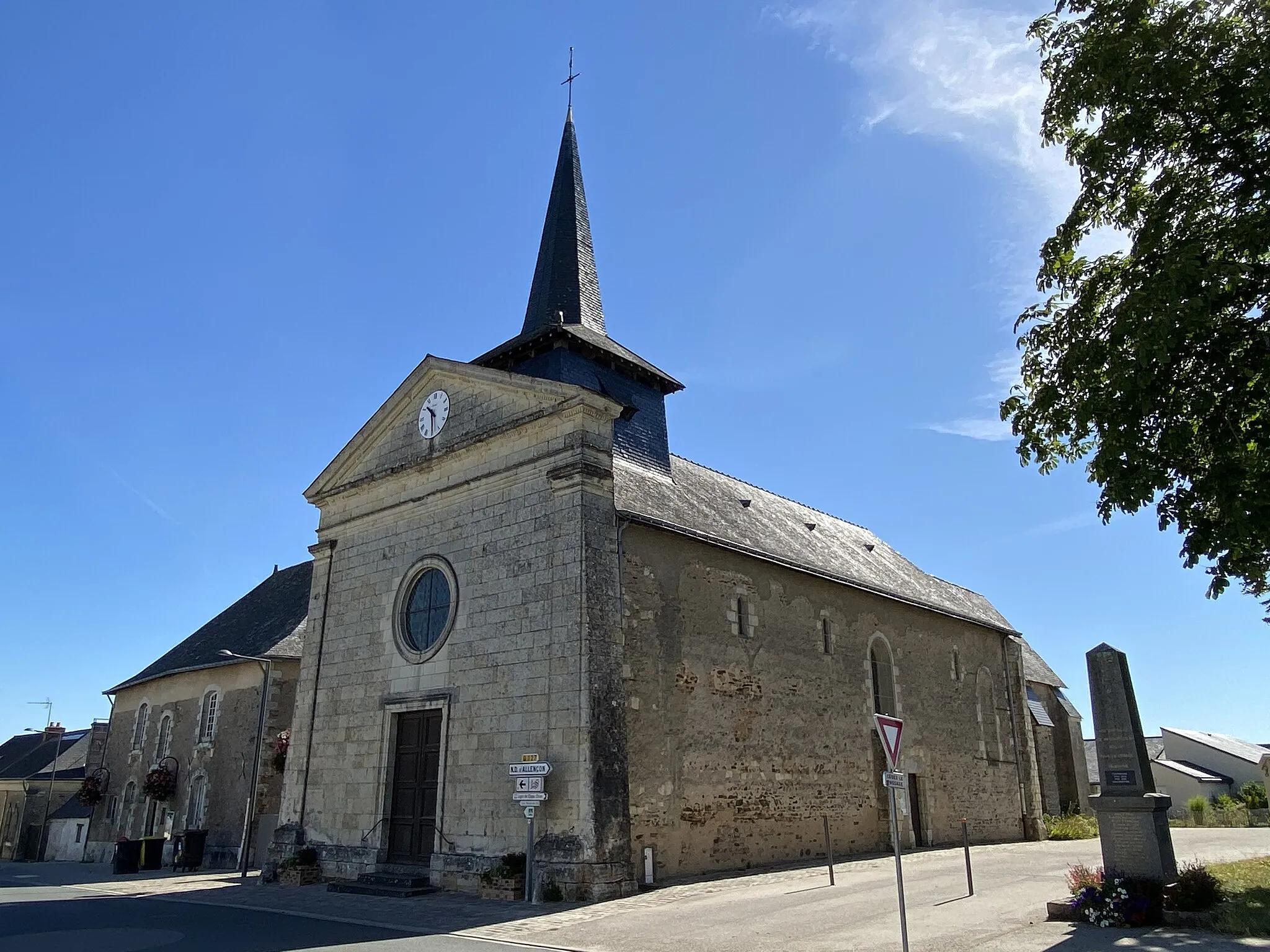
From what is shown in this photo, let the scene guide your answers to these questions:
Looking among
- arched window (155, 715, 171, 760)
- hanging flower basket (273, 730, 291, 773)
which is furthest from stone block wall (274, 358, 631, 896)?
arched window (155, 715, 171, 760)

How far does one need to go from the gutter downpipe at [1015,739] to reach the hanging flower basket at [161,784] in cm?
2265

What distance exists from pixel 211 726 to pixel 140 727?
443 cm

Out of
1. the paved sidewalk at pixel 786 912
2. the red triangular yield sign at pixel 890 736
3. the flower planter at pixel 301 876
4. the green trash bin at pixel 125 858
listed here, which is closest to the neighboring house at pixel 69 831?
the green trash bin at pixel 125 858

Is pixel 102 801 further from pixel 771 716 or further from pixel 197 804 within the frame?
pixel 771 716

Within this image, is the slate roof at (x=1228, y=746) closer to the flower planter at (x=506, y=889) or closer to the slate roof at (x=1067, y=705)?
the slate roof at (x=1067, y=705)

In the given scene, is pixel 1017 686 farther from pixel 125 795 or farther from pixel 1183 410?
pixel 125 795

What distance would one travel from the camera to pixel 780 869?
49.3 feet

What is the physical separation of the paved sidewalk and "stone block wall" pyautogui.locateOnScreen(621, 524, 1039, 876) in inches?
45.5

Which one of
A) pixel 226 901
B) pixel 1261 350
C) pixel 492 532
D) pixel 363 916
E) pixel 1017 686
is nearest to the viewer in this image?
pixel 1261 350

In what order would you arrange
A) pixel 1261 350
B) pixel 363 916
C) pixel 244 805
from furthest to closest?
pixel 244 805, pixel 363 916, pixel 1261 350

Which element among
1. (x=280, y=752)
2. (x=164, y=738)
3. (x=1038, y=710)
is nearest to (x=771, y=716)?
(x=280, y=752)

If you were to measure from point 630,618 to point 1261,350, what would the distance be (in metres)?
8.86

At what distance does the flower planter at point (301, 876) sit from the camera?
15.2 meters

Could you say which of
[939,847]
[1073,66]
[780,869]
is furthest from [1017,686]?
[1073,66]
